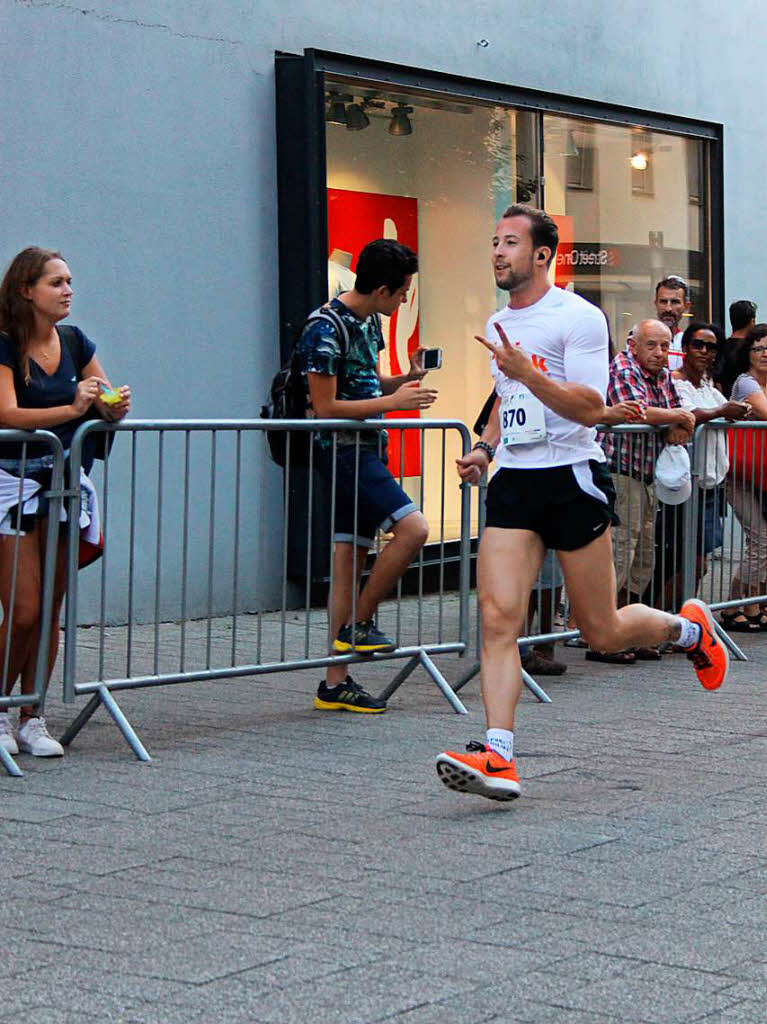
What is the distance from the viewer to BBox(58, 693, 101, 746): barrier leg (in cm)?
Result: 726

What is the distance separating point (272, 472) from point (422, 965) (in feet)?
17.7

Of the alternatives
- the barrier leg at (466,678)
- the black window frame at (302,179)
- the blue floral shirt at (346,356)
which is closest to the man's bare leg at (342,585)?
the blue floral shirt at (346,356)

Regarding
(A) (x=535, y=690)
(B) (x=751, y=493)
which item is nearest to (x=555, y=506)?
(A) (x=535, y=690)

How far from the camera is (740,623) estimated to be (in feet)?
37.2

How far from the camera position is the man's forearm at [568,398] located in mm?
6309

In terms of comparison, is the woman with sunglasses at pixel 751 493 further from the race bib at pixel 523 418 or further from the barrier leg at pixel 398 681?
the race bib at pixel 523 418

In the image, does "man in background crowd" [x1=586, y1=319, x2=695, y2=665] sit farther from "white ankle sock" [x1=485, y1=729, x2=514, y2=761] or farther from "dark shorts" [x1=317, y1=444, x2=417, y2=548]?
"white ankle sock" [x1=485, y1=729, x2=514, y2=761]

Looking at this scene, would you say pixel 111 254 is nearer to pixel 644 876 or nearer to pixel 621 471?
pixel 621 471

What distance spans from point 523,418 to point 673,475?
363cm

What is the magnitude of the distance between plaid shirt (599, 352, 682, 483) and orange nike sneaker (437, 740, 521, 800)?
400 cm

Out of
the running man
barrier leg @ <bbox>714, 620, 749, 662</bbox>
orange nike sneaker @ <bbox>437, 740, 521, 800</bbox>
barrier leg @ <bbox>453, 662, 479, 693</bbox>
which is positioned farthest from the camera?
barrier leg @ <bbox>714, 620, 749, 662</bbox>

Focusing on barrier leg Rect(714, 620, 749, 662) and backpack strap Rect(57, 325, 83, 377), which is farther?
barrier leg Rect(714, 620, 749, 662)

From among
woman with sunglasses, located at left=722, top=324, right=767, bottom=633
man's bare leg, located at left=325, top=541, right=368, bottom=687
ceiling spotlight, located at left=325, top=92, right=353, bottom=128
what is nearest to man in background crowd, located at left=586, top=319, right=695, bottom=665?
woman with sunglasses, located at left=722, top=324, right=767, bottom=633

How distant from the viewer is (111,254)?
10.8 meters
